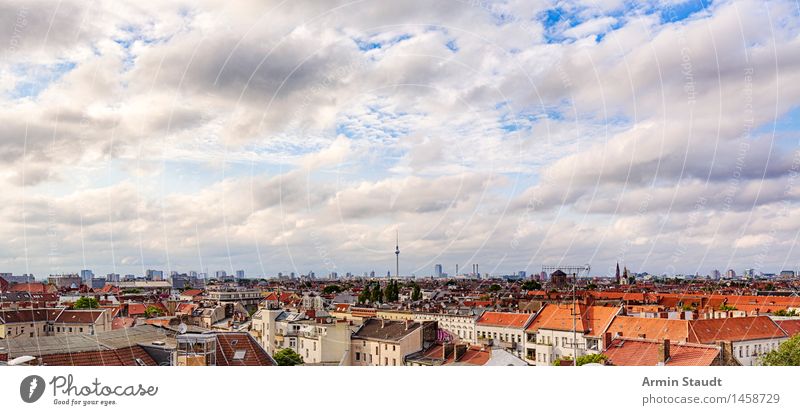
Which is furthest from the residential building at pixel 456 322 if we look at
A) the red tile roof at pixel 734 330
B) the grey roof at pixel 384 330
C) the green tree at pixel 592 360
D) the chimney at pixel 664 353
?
the chimney at pixel 664 353

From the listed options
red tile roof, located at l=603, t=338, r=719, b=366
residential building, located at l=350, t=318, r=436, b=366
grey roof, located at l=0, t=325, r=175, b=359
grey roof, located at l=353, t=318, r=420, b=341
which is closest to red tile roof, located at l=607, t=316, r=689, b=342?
red tile roof, located at l=603, t=338, r=719, b=366

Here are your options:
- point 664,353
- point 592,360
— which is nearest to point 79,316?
point 592,360

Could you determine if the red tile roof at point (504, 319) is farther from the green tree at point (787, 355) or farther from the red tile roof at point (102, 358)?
the red tile roof at point (102, 358)

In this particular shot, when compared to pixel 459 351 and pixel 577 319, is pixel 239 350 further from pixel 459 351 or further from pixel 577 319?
pixel 577 319

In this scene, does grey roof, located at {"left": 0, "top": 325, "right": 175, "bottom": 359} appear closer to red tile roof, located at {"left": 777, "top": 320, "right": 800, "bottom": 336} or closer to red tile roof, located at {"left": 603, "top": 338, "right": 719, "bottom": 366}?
red tile roof, located at {"left": 603, "top": 338, "right": 719, "bottom": 366}
